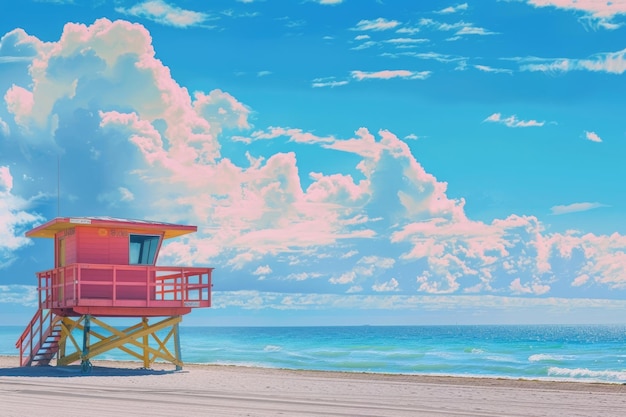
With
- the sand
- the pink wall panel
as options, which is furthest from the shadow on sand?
the pink wall panel

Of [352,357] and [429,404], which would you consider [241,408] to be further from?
[352,357]

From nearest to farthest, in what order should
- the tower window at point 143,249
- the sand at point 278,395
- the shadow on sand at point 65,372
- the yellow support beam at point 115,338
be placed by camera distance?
the sand at point 278,395 → the shadow on sand at point 65,372 → the yellow support beam at point 115,338 → the tower window at point 143,249

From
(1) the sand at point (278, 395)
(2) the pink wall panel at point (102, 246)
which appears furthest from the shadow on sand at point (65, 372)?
(2) the pink wall panel at point (102, 246)

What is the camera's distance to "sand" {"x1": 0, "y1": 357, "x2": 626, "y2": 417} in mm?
15086

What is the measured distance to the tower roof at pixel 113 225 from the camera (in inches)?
1016

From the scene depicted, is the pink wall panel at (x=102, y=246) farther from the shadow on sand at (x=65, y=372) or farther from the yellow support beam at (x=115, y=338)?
the shadow on sand at (x=65, y=372)

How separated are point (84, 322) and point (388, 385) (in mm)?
9092

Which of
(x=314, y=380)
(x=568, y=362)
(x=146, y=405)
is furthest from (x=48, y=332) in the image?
(x=568, y=362)

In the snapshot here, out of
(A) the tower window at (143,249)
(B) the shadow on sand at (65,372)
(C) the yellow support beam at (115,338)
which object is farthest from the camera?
(A) the tower window at (143,249)

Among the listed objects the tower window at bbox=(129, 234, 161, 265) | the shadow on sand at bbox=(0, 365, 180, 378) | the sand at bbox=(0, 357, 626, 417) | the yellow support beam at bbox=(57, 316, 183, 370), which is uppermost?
the tower window at bbox=(129, 234, 161, 265)

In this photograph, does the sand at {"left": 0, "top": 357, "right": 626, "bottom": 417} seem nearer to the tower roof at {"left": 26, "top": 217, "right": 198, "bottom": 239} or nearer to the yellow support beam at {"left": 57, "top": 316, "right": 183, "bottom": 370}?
the yellow support beam at {"left": 57, "top": 316, "right": 183, "bottom": 370}

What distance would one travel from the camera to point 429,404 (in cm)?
1688

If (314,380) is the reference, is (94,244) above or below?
above

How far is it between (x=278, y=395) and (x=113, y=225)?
986cm
